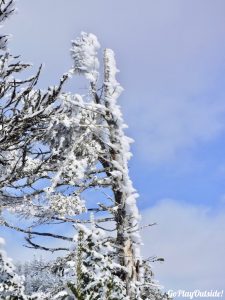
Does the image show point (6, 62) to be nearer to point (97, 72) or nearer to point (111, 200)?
point (111, 200)

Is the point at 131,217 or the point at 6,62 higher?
the point at 6,62

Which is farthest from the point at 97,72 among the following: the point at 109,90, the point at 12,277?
the point at 12,277

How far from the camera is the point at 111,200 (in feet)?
37.5

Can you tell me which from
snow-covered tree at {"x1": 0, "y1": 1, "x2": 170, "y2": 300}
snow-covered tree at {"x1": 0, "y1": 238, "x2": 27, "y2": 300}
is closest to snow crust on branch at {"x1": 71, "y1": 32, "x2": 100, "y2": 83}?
snow-covered tree at {"x1": 0, "y1": 1, "x2": 170, "y2": 300}

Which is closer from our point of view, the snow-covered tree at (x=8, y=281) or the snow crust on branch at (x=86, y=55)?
the snow-covered tree at (x=8, y=281)

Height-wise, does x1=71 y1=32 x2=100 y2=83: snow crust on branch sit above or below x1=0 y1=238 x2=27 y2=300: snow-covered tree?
above

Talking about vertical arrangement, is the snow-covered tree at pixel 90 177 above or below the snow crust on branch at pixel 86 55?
below

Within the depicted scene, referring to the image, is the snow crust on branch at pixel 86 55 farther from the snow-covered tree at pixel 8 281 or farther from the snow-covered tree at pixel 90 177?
the snow-covered tree at pixel 8 281

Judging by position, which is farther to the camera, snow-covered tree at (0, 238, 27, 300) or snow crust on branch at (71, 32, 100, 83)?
snow crust on branch at (71, 32, 100, 83)

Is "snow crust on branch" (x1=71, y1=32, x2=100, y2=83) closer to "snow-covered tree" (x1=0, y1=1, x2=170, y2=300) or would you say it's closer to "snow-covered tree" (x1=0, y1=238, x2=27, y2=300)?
"snow-covered tree" (x1=0, y1=1, x2=170, y2=300)

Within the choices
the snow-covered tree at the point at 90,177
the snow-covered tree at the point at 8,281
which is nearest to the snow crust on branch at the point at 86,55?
the snow-covered tree at the point at 90,177

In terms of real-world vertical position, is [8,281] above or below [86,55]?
below

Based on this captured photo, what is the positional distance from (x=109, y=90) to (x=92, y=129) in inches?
57.5

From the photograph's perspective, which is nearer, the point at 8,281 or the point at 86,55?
the point at 8,281
